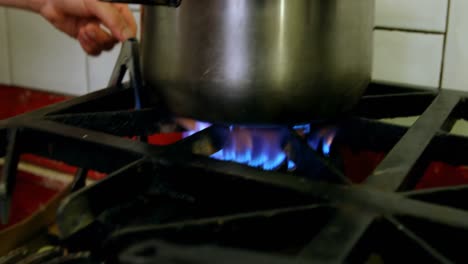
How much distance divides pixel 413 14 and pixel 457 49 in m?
0.07

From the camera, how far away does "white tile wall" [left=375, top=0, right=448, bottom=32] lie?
2.18 feet

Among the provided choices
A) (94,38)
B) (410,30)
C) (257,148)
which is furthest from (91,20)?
(410,30)

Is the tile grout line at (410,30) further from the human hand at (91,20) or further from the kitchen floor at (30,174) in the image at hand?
the kitchen floor at (30,174)

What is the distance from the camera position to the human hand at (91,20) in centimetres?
64

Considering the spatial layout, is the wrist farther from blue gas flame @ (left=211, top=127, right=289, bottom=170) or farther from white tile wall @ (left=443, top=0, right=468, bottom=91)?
white tile wall @ (left=443, top=0, right=468, bottom=91)

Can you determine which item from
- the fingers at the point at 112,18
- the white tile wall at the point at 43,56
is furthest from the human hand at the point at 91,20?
the white tile wall at the point at 43,56

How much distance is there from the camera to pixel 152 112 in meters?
0.56

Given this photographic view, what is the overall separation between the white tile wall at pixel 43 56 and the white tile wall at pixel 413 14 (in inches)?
22.6

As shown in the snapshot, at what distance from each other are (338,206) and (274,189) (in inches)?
1.9

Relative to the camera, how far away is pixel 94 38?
669 millimetres

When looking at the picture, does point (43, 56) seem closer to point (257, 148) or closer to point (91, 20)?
point (91, 20)

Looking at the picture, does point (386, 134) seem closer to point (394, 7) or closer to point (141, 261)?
point (394, 7)

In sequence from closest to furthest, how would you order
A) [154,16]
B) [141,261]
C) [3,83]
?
[141,261]
[154,16]
[3,83]

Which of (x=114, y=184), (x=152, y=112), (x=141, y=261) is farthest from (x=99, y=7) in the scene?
(x=141, y=261)
